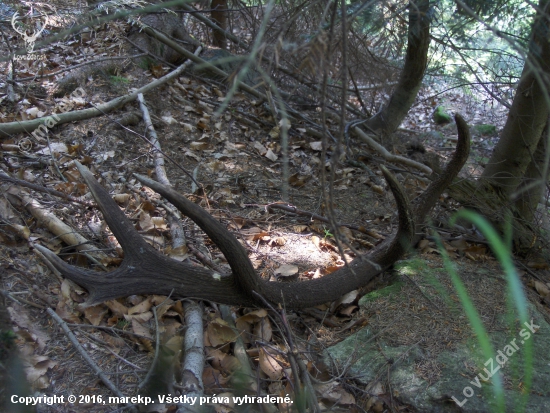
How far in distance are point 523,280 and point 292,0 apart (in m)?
2.46

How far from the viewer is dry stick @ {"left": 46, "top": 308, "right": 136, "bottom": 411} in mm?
1765

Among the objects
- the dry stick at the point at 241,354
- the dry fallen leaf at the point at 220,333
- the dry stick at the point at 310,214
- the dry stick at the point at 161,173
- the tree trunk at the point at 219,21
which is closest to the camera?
the dry stick at the point at 241,354

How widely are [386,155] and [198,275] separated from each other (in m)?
2.86

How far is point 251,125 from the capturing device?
4.85 meters

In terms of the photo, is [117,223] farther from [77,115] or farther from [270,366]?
[77,115]

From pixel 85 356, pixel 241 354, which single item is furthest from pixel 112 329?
pixel 241 354

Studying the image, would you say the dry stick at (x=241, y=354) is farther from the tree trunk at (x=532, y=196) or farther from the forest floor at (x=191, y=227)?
the tree trunk at (x=532, y=196)

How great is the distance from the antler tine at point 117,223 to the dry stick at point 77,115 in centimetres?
149

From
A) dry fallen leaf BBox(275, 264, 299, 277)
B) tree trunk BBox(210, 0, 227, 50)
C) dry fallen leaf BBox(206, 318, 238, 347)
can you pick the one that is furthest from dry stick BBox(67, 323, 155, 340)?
tree trunk BBox(210, 0, 227, 50)

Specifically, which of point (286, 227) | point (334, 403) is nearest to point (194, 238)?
point (286, 227)

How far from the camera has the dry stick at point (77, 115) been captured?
3367 mm

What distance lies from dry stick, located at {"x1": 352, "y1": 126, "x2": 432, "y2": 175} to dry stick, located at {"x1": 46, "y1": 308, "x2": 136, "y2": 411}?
3.24 meters

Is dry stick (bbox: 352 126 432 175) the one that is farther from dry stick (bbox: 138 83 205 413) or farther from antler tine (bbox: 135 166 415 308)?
dry stick (bbox: 138 83 205 413)

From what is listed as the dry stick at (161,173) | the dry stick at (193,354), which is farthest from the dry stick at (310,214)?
the dry stick at (193,354)
